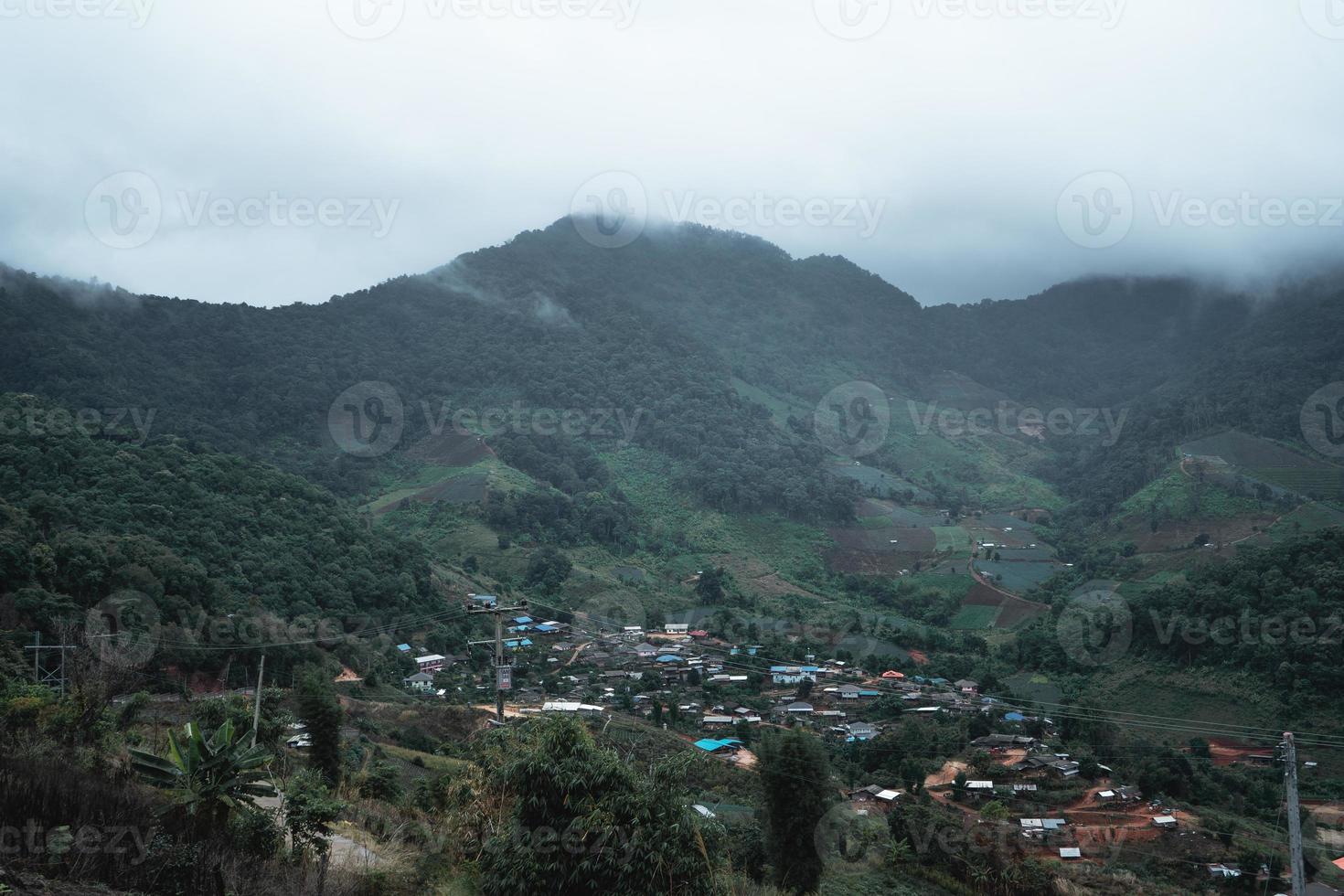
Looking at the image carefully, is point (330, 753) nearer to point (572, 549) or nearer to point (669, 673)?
point (669, 673)

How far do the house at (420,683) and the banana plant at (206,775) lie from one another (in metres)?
22.8

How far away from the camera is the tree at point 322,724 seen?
16406mm

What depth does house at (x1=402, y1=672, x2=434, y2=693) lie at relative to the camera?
31047mm

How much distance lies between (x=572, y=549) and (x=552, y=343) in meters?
36.0

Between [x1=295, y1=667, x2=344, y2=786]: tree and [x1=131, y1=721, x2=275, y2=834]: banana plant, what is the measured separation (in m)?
7.69

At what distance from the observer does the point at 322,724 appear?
54.4 ft

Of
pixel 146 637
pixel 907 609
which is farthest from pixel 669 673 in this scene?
pixel 907 609

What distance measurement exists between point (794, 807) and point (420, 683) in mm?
19333

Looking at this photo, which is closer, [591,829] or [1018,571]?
[591,829]

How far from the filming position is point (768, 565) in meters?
57.2

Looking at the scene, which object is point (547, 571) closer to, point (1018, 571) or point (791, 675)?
point (791, 675)

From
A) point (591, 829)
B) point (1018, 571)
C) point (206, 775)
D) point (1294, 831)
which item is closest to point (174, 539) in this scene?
point (206, 775)

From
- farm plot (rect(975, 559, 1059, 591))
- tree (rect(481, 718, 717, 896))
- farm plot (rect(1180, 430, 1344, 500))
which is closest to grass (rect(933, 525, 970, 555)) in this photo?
farm plot (rect(975, 559, 1059, 591))

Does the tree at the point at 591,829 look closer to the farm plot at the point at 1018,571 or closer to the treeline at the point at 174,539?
the treeline at the point at 174,539
